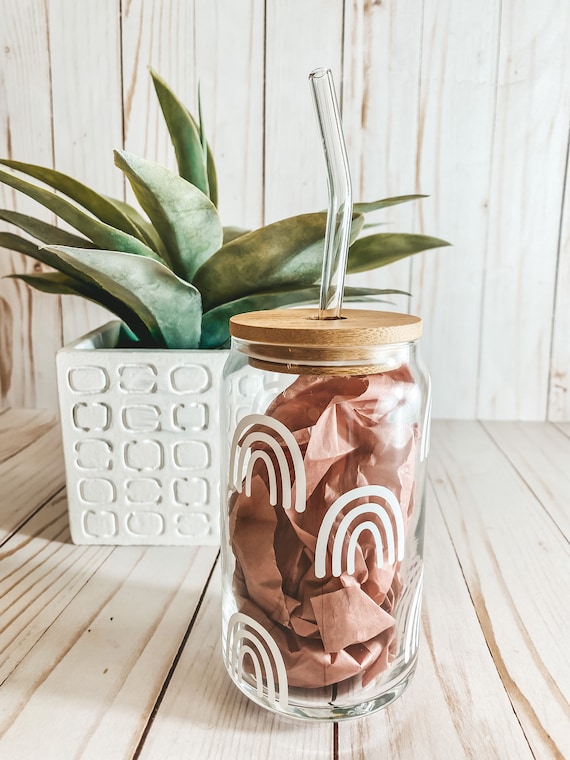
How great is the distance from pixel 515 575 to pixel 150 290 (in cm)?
35

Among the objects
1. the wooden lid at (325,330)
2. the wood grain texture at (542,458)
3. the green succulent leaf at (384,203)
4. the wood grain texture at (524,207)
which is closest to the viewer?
the wooden lid at (325,330)

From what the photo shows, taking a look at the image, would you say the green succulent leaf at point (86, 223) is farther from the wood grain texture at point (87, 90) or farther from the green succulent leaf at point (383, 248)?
the wood grain texture at point (87, 90)

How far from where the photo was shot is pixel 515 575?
0.54 m

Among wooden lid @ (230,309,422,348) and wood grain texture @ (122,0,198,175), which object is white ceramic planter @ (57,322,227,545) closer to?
wooden lid @ (230,309,422,348)

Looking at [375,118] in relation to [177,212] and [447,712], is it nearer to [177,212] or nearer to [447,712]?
[177,212]

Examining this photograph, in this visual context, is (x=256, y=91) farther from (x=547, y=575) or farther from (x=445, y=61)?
(x=547, y=575)

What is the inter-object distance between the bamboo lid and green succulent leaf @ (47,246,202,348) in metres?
0.15

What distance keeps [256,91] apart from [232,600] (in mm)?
700

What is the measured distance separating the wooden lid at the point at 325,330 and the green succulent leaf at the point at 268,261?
0.50 ft

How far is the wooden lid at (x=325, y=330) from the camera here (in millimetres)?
331

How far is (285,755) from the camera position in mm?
356

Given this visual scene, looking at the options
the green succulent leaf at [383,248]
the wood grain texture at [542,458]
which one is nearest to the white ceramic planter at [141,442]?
the green succulent leaf at [383,248]

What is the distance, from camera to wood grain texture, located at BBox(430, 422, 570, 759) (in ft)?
1.30

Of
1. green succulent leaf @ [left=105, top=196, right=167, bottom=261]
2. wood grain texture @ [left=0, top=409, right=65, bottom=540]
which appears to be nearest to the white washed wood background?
wood grain texture @ [left=0, top=409, right=65, bottom=540]
